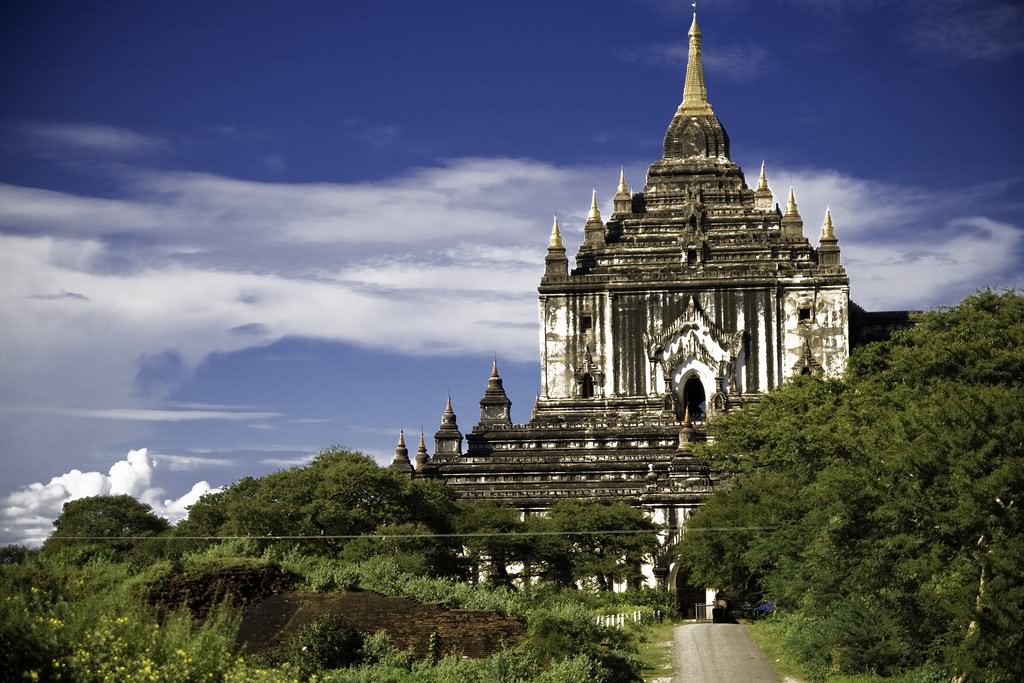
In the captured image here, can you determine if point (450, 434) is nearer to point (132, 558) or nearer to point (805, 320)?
point (805, 320)

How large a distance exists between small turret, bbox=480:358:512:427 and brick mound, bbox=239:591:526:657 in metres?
48.2

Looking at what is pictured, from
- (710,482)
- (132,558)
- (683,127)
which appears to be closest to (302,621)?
(132,558)

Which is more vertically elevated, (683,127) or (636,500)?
(683,127)

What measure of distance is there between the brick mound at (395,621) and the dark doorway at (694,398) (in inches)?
1976

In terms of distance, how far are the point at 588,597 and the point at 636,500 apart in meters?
16.0

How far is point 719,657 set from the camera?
2082 inches

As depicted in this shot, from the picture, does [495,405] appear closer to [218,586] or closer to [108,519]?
[108,519]

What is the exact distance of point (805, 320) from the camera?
91750 mm

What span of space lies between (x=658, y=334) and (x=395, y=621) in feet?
169

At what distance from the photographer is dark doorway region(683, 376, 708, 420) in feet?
306

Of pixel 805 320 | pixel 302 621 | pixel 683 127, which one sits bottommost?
pixel 302 621

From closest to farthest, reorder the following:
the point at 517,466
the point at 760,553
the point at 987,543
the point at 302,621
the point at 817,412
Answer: the point at 302,621, the point at 987,543, the point at 760,553, the point at 817,412, the point at 517,466

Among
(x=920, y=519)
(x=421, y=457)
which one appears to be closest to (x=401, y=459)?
(x=421, y=457)

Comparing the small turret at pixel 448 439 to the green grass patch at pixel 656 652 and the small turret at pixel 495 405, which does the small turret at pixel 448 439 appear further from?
the green grass patch at pixel 656 652
